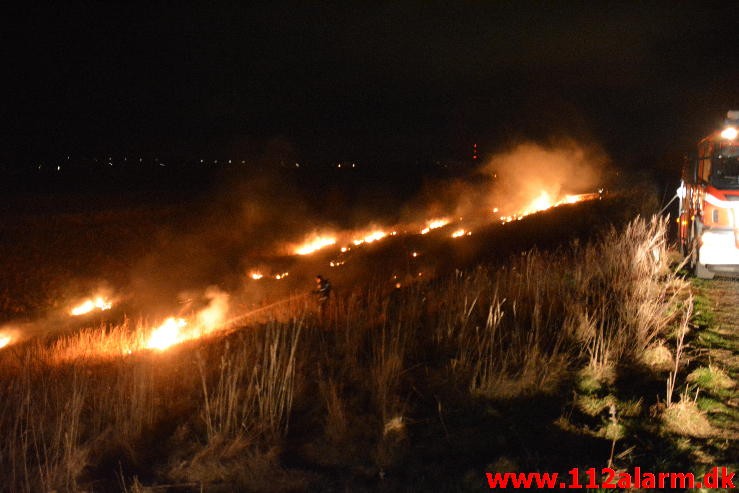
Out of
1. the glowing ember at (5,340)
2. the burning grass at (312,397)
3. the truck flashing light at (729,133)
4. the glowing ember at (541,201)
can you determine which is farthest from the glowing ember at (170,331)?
the glowing ember at (541,201)

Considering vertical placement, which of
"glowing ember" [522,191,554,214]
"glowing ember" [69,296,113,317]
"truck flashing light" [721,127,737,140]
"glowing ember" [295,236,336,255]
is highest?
"glowing ember" [522,191,554,214]

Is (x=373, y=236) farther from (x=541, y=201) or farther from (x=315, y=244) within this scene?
(x=541, y=201)

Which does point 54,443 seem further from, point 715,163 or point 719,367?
point 715,163

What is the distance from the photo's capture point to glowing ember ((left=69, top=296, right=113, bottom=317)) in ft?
52.6

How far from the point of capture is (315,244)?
88.2 feet

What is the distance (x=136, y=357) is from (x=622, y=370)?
490 cm

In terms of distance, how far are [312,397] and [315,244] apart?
21822 millimetres

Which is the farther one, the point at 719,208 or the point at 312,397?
the point at 719,208

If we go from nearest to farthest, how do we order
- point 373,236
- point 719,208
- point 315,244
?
point 719,208 → point 315,244 → point 373,236

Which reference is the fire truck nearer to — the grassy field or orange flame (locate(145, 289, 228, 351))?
the grassy field

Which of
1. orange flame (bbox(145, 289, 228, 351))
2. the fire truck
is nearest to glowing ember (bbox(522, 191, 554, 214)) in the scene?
the fire truck

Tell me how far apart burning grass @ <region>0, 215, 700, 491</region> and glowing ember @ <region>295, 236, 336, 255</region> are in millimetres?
17971

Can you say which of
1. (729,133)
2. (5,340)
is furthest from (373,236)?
(729,133)

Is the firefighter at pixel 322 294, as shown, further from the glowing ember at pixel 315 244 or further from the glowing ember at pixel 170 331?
the glowing ember at pixel 315 244
